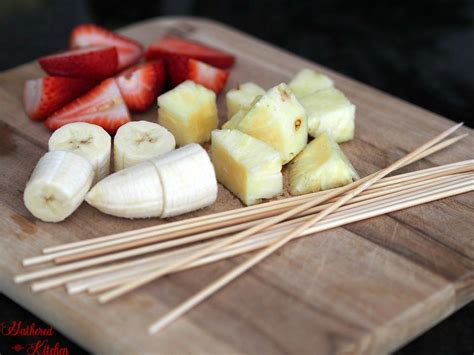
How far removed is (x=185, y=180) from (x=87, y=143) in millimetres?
378

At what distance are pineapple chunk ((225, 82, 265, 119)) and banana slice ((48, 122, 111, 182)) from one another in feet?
1.55

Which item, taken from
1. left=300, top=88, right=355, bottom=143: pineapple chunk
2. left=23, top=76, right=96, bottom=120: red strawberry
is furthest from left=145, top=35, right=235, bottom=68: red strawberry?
left=300, top=88, right=355, bottom=143: pineapple chunk

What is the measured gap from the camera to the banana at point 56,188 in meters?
1.95

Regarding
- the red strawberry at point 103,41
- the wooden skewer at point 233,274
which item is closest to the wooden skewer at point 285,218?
the wooden skewer at point 233,274

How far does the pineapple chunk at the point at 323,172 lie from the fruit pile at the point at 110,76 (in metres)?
0.62

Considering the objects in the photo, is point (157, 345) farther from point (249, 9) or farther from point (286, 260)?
point (249, 9)

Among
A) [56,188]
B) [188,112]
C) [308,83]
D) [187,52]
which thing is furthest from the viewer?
[187,52]

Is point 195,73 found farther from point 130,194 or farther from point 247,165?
point 130,194

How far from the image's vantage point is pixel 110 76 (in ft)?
8.79

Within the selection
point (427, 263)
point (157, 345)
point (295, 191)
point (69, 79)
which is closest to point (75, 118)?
point (69, 79)

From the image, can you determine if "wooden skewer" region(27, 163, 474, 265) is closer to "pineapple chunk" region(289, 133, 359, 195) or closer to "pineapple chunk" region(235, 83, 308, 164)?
"pineapple chunk" region(289, 133, 359, 195)

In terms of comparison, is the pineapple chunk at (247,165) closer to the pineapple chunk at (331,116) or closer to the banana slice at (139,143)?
the banana slice at (139,143)

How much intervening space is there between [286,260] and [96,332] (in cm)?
54

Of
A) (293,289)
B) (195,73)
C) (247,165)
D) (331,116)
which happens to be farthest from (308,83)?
(293,289)
